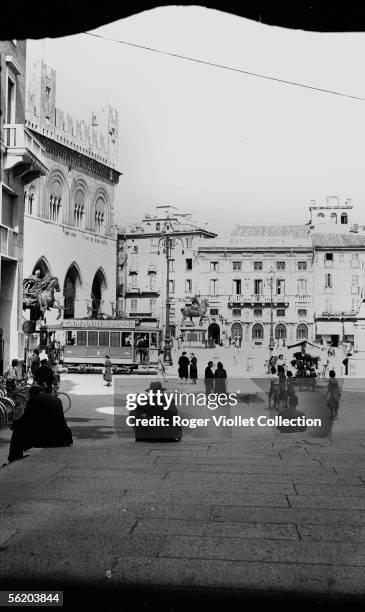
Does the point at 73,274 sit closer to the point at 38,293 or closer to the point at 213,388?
the point at 38,293

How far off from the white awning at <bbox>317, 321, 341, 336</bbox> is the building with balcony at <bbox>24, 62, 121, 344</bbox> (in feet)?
Answer: 66.9

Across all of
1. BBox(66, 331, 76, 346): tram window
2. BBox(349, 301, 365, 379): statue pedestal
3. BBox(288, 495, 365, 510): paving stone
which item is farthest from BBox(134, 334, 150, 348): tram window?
BBox(288, 495, 365, 510): paving stone

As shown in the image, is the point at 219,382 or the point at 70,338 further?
the point at 70,338

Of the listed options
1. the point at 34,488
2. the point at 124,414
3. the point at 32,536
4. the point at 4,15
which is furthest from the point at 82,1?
the point at 124,414

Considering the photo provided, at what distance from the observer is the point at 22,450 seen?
7457 millimetres

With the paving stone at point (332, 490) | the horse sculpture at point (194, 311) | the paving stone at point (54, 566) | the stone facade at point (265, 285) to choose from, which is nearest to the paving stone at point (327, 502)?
the paving stone at point (332, 490)

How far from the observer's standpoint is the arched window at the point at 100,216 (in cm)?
6481

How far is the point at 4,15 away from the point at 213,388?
15740 mm

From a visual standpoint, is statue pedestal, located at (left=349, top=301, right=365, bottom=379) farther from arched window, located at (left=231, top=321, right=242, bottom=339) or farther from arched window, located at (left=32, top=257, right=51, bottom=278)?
arched window, located at (left=231, top=321, right=242, bottom=339)

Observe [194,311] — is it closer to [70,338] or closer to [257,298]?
[257,298]

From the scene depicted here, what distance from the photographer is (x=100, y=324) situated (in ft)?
130

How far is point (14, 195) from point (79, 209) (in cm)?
4205

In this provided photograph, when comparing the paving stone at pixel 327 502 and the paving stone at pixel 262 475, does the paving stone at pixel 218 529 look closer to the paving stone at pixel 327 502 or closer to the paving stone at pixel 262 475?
the paving stone at pixel 327 502

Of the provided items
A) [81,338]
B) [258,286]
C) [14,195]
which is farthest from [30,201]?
[14,195]
